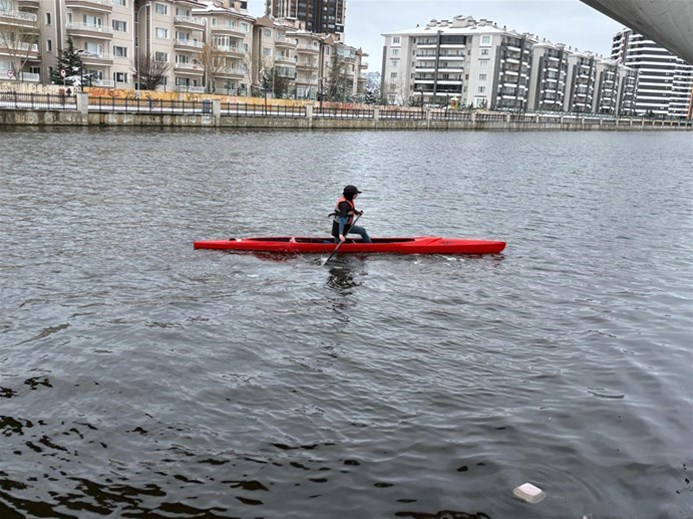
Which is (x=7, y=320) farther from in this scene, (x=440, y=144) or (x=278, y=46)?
(x=278, y=46)

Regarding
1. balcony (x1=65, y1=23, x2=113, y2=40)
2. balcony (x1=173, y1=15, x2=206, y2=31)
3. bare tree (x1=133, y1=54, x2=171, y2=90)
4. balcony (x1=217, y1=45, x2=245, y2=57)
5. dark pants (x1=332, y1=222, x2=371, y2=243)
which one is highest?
balcony (x1=173, y1=15, x2=206, y2=31)

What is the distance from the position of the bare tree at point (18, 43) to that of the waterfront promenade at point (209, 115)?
1295 centimetres

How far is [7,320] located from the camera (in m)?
11.6

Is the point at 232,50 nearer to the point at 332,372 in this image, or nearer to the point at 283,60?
the point at 283,60

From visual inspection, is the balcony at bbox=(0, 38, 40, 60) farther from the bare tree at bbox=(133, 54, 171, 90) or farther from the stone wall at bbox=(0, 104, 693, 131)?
the stone wall at bbox=(0, 104, 693, 131)

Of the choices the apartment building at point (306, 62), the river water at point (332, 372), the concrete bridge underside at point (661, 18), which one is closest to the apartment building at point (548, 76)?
the apartment building at point (306, 62)

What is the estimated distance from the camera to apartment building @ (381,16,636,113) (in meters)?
146

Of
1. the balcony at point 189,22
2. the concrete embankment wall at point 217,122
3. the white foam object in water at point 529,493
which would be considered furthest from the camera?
the balcony at point 189,22

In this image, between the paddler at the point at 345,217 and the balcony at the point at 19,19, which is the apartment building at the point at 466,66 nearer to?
the balcony at the point at 19,19

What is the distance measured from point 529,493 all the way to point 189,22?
91390mm

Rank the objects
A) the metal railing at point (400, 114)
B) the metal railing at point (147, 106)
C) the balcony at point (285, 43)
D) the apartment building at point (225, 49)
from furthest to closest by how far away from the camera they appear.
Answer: the balcony at point (285, 43) → the metal railing at point (400, 114) → the apartment building at point (225, 49) → the metal railing at point (147, 106)

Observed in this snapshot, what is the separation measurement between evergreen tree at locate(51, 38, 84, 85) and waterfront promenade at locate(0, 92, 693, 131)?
880cm

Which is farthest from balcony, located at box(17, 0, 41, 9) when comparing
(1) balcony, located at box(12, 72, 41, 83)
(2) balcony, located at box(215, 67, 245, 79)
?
(2) balcony, located at box(215, 67, 245, 79)

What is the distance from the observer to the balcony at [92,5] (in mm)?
72250
